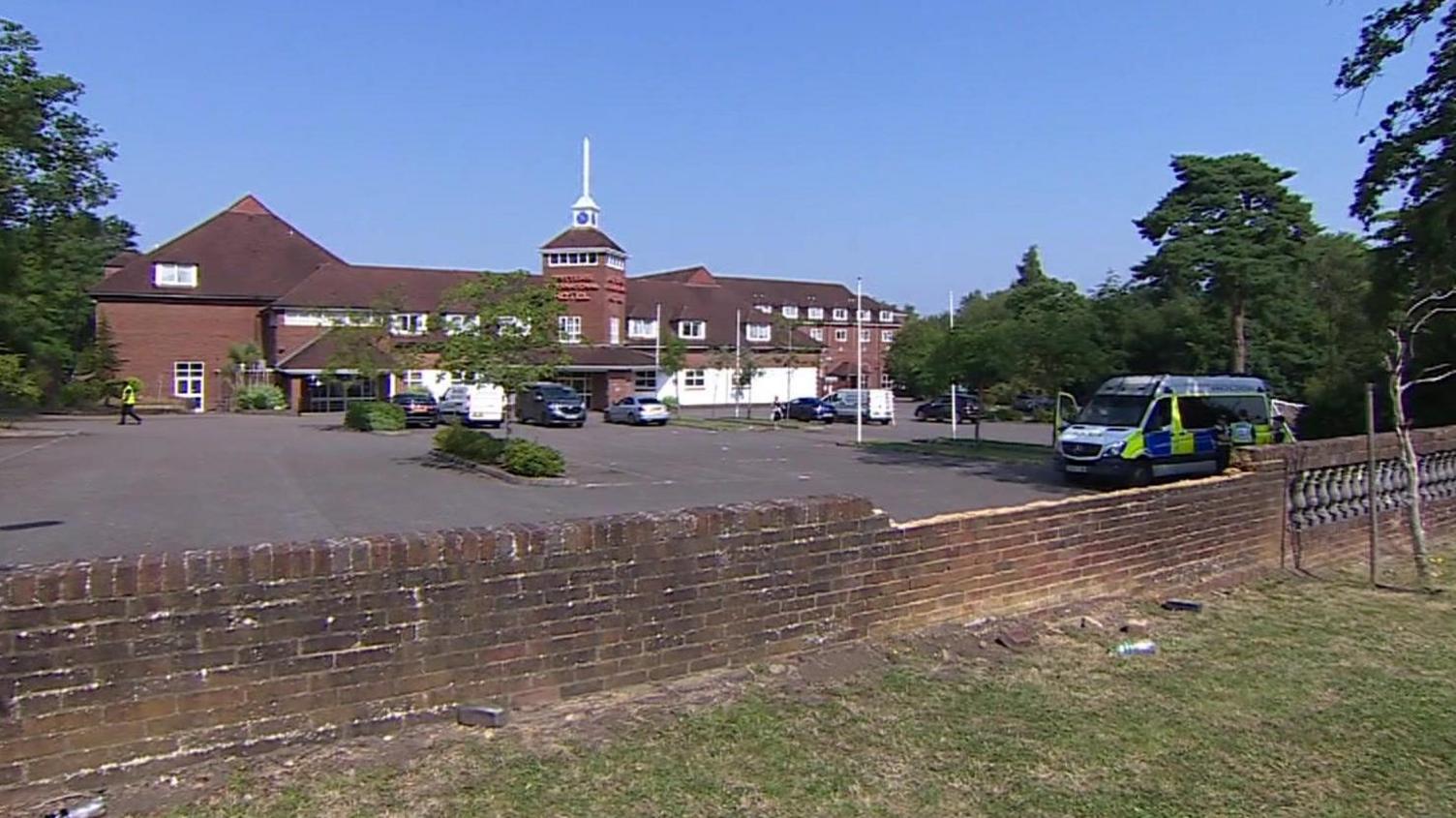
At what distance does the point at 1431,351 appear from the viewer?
22.4m

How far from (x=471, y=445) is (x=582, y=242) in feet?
144

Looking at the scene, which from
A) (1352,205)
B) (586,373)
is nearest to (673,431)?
(586,373)

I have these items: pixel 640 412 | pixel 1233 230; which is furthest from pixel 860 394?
pixel 1233 230

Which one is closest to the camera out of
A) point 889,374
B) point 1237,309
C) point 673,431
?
point 673,431

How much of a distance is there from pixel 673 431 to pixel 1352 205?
2781 cm

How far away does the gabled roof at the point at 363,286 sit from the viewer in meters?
60.0

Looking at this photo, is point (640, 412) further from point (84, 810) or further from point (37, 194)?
point (84, 810)

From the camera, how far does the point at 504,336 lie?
23484 mm

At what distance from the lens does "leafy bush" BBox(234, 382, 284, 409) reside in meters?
57.4

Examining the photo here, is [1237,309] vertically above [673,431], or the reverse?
[1237,309]

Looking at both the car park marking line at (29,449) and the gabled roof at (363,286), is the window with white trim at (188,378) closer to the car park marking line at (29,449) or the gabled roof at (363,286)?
the gabled roof at (363,286)

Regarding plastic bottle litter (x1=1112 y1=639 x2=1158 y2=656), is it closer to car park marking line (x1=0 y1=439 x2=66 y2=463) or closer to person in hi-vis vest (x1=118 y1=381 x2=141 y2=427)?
car park marking line (x1=0 y1=439 x2=66 y2=463)

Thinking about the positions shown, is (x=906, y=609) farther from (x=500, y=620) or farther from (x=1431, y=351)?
(x=1431, y=351)

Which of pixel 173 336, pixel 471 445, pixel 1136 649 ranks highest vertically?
pixel 173 336
